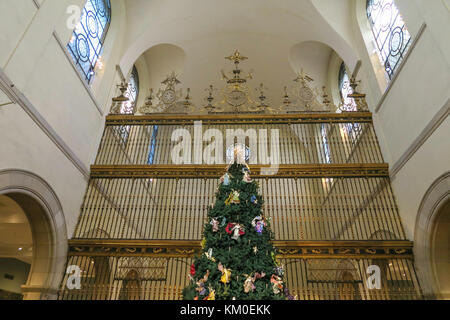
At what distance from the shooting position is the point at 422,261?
16.6 feet

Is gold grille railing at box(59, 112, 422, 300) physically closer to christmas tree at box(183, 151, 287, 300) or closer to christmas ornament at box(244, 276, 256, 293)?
christmas tree at box(183, 151, 287, 300)

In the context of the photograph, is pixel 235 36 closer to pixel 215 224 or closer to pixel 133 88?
pixel 133 88

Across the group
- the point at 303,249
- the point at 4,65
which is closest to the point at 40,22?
the point at 4,65

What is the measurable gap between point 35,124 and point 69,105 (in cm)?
121

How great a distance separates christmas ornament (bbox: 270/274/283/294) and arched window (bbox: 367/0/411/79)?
202 inches

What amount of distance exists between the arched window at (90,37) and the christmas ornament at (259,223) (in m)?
5.26

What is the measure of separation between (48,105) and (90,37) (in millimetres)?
2761

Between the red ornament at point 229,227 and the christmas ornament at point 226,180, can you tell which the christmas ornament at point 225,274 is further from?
the christmas ornament at point 226,180

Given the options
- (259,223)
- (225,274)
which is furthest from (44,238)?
(259,223)

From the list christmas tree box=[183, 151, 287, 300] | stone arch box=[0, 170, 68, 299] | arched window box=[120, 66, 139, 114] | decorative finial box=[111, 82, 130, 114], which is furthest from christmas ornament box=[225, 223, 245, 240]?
arched window box=[120, 66, 139, 114]

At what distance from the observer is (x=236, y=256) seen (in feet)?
11.5

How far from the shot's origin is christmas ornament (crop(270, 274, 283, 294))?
3.30 meters

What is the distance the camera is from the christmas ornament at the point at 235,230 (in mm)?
3664

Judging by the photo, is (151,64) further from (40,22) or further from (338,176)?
(338,176)
